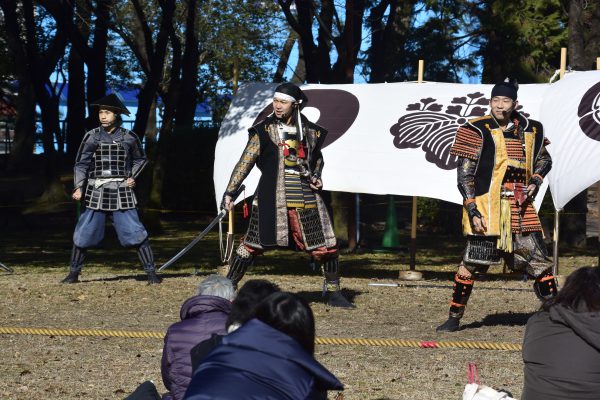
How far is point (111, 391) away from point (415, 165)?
232 inches

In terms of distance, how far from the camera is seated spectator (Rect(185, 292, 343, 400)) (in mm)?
3438

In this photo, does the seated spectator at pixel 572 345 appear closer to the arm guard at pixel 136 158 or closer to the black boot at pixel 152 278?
the arm guard at pixel 136 158

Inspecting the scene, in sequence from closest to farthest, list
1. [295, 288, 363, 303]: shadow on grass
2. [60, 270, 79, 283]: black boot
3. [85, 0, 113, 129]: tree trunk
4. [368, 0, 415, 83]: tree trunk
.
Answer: [295, 288, 363, 303]: shadow on grass, [60, 270, 79, 283]: black boot, [368, 0, 415, 83]: tree trunk, [85, 0, 113, 129]: tree trunk

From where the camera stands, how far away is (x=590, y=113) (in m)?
11.4

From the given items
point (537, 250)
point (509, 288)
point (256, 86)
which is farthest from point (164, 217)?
point (537, 250)

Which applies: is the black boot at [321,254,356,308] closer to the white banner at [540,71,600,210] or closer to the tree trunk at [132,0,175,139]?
the white banner at [540,71,600,210]

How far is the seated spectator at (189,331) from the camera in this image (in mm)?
5121

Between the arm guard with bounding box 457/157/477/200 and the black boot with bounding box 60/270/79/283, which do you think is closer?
the arm guard with bounding box 457/157/477/200

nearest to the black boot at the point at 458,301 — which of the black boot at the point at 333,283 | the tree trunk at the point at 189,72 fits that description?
the black boot at the point at 333,283

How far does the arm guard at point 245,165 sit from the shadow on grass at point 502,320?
2.22 m

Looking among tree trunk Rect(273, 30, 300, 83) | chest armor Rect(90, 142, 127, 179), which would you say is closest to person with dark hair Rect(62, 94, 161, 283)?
chest armor Rect(90, 142, 127, 179)

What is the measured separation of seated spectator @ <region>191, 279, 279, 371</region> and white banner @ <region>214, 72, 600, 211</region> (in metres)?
7.48

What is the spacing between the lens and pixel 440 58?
79.0ft

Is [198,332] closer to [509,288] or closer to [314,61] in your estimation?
[509,288]
